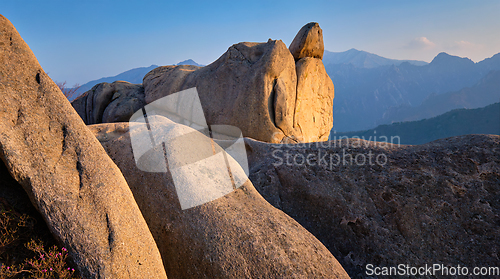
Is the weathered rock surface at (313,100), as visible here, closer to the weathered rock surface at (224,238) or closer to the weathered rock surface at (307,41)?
the weathered rock surface at (307,41)

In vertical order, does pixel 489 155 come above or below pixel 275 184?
above

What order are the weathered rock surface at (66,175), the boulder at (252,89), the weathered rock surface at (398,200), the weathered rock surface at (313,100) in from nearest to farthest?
the weathered rock surface at (66,175) → the weathered rock surface at (398,200) → the boulder at (252,89) → the weathered rock surface at (313,100)

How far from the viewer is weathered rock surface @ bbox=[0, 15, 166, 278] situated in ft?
8.05

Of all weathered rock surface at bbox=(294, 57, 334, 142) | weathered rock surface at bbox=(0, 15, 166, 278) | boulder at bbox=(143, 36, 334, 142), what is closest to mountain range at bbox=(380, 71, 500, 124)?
weathered rock surface at bbox=(294, 57, 334, 142)

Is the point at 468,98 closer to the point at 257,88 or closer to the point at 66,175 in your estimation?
the point at 257,88

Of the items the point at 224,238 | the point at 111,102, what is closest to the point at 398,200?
→ the point at 224,238

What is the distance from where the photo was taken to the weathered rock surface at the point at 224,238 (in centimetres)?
313

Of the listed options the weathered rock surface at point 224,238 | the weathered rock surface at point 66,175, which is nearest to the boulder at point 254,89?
the weathered rock surface at point 224,238

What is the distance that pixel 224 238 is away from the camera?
10.7 ft

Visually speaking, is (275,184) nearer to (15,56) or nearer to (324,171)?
(324,171)

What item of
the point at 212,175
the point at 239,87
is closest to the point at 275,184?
the point at 212,175

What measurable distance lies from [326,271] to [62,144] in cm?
338

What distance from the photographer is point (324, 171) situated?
5.38 meters

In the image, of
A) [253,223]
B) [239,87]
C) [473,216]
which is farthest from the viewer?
[239,87]
